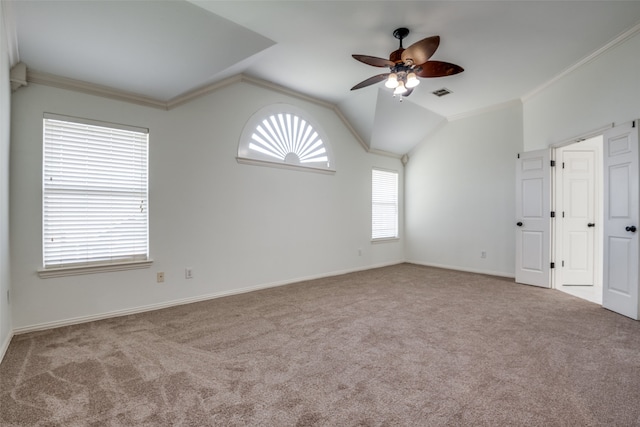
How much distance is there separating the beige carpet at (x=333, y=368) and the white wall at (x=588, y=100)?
2.20 m

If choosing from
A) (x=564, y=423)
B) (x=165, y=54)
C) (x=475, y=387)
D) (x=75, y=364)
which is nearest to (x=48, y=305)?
(x=75, y=364)

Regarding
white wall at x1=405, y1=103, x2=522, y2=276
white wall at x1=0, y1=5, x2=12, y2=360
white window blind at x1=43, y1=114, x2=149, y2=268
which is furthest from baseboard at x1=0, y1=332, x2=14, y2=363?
white wall at x1=405, y1=103, x2=522, y2=276

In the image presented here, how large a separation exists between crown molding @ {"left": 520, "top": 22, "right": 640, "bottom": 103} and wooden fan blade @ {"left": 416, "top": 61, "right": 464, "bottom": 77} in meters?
1.85

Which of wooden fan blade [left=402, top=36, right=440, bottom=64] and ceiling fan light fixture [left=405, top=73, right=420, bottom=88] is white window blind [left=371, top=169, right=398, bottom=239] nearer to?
ceiling fan light fixture [left=405, top=73, right=420, bottom=88]

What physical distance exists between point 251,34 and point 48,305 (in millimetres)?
3226

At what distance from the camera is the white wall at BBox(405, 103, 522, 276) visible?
5137mm

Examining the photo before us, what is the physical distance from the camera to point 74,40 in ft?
8.04

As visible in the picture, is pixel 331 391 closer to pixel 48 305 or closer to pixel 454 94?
pixel 48 305

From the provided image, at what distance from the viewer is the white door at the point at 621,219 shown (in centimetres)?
309

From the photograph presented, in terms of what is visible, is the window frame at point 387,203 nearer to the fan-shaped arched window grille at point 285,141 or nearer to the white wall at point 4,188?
the fan-shaped arched window grille at point 285,141

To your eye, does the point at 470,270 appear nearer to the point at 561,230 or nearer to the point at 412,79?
the point at 561,230

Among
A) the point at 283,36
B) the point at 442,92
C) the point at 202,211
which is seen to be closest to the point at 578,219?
the point at 442,92

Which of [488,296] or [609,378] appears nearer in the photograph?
[609,378]

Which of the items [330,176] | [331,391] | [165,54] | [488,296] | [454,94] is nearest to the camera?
[331,391]
